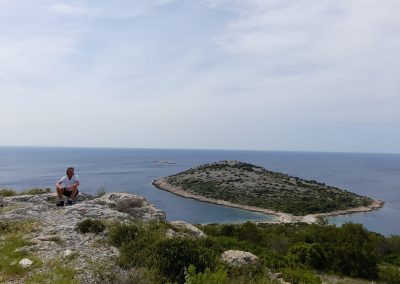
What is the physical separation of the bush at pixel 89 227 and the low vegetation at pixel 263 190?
66947mm

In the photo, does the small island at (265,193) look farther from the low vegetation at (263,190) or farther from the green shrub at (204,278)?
the green shrub at (204,278)

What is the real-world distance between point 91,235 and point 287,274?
650 cm

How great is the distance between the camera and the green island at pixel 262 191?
80.1 meters

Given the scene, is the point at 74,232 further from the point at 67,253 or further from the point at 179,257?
the point at 179,257

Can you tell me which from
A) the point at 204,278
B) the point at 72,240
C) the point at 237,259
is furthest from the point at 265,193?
the point at 204,278

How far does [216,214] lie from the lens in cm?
7212

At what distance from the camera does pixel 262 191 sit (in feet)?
307

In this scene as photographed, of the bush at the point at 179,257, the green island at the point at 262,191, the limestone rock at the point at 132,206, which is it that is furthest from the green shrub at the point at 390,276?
the green island at the point at 262,191

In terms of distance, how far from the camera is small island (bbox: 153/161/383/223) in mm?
77562

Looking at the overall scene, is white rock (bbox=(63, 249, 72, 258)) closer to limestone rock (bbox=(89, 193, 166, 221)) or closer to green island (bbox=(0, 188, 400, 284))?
green island (bbox=(0, 188, 400, 284))

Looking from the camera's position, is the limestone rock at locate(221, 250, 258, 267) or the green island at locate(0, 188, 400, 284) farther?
the limestone rock at locate(221, 250, 258, 267)

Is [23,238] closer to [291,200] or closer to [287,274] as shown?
[287,274]

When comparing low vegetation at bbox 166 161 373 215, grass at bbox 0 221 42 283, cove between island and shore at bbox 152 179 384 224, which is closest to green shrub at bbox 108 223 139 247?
grass at bbox 0 221 42 283

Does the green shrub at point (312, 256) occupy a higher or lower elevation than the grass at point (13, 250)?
lower
